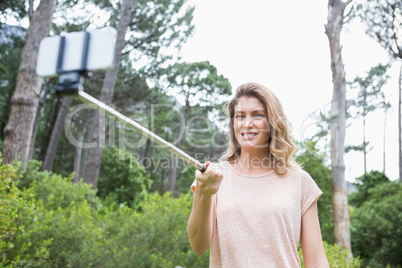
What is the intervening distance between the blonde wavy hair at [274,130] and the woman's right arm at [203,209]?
38cm

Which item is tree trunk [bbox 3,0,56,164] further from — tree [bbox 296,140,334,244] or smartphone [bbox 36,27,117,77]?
tree [bbox 296,140,334,244]

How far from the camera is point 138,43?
16875 mm

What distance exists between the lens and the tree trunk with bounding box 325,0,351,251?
784cm

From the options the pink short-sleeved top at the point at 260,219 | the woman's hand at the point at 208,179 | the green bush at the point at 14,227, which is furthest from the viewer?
the green bush at the point at 14,227

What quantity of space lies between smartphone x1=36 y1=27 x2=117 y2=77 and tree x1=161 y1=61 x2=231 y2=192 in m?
17.8

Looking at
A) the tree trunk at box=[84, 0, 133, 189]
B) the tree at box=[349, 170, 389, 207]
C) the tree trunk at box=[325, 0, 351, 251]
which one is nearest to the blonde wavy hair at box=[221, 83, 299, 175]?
the tree trunk at box=[325, 0, 351, 251]

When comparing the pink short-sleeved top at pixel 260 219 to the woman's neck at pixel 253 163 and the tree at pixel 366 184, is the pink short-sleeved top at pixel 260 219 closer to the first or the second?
the woman's neck at pixel 253 163

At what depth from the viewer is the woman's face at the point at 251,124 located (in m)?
1.78

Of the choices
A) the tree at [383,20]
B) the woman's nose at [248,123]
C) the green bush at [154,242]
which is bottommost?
the green bush at [154,242]

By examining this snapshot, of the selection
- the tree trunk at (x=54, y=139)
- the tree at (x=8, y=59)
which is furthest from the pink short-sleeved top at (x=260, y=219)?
→ the tree at (x=8, y=59)

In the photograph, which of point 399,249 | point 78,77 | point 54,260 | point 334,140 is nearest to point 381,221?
point 399,249

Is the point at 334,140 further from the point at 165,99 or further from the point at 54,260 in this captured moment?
the point at 165,99

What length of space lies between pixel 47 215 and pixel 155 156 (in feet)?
75.9

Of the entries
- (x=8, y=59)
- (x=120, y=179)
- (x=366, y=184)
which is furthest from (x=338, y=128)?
(x=8, y=59)
